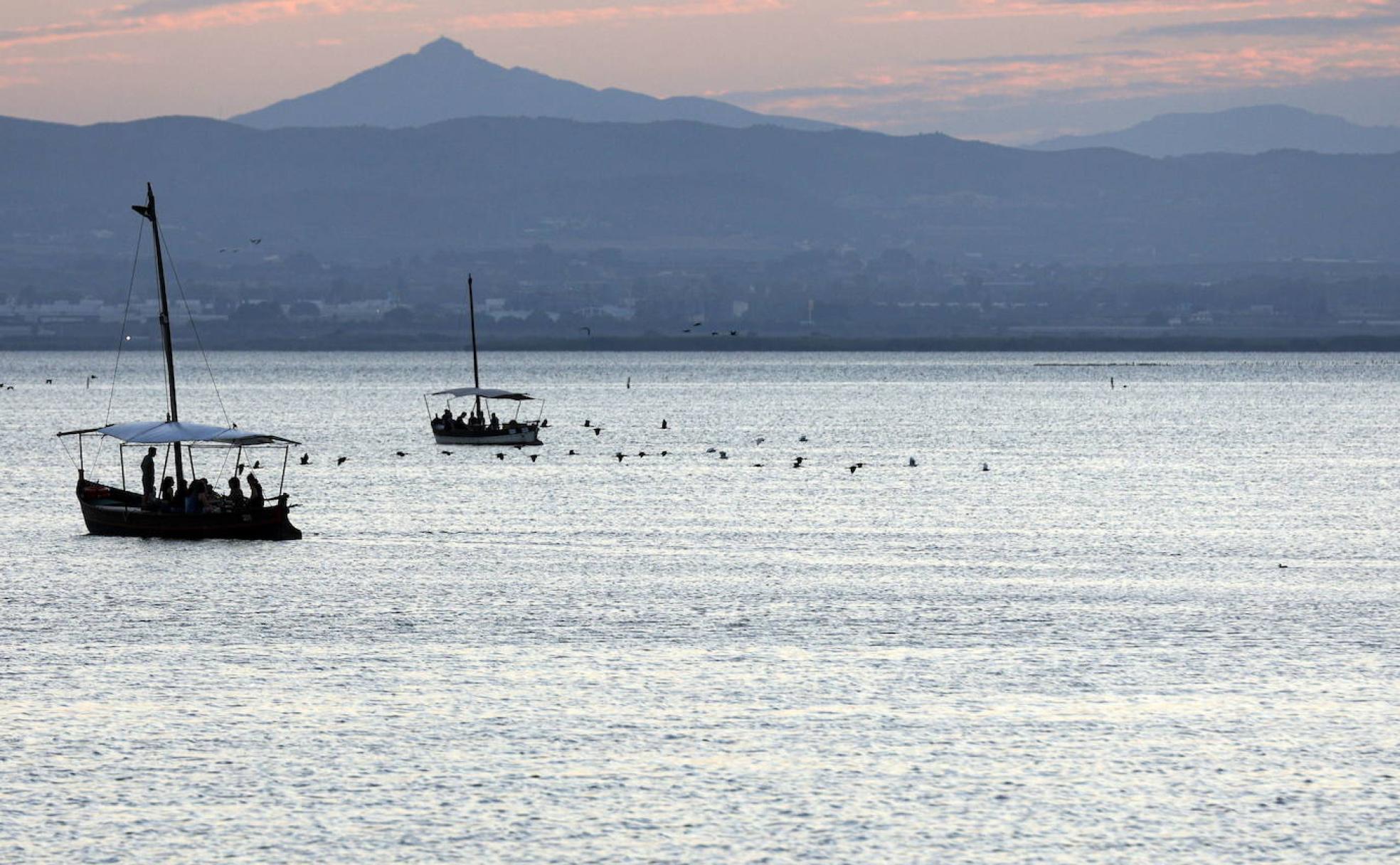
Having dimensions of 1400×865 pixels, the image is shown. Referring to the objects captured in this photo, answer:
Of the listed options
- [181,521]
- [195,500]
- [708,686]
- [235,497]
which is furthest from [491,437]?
[708,686]

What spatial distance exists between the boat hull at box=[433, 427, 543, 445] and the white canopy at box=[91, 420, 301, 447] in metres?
57.8

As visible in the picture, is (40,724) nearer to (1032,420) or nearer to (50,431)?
(50,431)

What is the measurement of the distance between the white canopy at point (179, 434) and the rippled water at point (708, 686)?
4.03 meters

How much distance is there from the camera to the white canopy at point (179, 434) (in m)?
69.9

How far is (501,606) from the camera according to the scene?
56.6 meters

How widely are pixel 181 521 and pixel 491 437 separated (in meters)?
60.6

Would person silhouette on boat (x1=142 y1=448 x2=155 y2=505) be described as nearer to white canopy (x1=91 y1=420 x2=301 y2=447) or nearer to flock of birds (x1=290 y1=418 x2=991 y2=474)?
white canopy (x1=91 y1=420 x2=301 y2=447)

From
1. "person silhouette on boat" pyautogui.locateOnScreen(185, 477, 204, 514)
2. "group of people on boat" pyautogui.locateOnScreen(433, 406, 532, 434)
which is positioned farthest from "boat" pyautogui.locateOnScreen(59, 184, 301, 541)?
"group of people on boat" pyautogui.locateOnScreen(433, 406, 532, 434)

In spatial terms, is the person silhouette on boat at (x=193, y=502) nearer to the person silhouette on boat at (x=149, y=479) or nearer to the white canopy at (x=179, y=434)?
the white canopy at (x=179, y=434)

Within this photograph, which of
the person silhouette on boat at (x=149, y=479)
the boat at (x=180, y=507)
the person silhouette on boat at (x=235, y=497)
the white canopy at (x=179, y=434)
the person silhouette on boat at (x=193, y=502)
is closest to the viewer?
the white canopy at (x=179, y=434)

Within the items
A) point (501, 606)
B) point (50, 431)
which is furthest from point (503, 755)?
point (50, 431)

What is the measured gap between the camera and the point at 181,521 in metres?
70.4

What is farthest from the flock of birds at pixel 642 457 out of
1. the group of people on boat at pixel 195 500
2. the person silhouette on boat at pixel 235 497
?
the group of people on boat at pixel 195 500

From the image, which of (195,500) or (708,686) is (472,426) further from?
(708,686)
